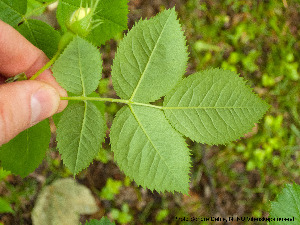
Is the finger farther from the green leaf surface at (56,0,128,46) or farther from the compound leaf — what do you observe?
the compound leaf

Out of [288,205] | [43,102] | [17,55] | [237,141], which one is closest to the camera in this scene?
[43,102]

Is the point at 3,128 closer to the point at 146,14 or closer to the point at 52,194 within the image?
the point at 52,194

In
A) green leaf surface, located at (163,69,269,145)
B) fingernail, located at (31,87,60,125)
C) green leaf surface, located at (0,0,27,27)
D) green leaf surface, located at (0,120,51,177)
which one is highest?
green leaf surface, located at (0,0,27,27)

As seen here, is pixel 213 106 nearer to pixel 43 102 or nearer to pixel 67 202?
pixel 43 102

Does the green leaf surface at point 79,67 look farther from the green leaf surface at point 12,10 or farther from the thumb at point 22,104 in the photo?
the green leaf surface at point 12,10

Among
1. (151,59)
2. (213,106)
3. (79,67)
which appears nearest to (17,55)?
(79,67)

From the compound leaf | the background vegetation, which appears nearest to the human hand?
the background vegetation

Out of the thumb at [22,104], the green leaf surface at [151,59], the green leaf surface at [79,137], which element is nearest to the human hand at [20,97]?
the thumb at [22,104]
